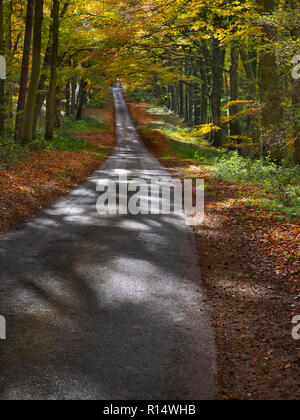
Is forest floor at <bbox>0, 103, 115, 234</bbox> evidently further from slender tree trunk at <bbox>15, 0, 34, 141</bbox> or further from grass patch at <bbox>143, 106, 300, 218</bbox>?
grass patch at <bbox>143, 106, 300, 218</bbox>

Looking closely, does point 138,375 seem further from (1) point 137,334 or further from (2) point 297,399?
(2) point 297,399

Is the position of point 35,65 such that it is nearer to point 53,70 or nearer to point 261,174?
point 53,70

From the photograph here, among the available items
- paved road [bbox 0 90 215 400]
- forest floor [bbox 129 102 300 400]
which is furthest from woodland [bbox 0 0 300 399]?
paved road [bbox 0 90 215 400]

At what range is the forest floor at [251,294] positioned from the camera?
13.9ft

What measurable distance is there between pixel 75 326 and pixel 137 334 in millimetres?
804

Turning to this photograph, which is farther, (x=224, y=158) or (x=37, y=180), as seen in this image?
(x=224, y=158)

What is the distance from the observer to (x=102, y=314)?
5.30 metres

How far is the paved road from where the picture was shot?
154 inches

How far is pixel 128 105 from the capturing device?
66000 mm

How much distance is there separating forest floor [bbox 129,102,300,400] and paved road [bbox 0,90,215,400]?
27cm

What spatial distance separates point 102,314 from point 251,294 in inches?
98.4

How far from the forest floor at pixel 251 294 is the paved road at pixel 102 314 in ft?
0.89

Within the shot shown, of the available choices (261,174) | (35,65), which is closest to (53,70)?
(35,65)

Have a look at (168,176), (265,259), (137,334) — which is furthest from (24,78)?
(137,334)
